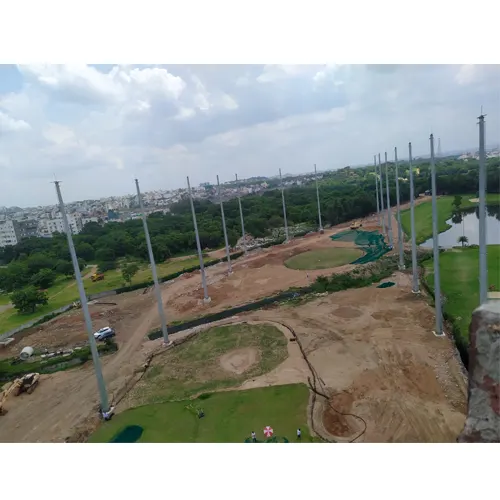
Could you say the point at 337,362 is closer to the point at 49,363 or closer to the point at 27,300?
the point at 49,363

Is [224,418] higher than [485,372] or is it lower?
lower

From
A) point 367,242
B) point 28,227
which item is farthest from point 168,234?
point 28,227

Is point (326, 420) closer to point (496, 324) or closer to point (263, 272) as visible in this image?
point (496, 324)

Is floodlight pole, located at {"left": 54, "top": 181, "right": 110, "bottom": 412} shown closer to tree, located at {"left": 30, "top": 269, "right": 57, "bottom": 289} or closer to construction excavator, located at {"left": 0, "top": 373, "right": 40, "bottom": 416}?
construction excavator, located at {"left": 0, "top": 373, "right": 40, "bottom": 416}

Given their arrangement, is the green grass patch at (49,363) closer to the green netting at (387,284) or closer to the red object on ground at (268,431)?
the red object on ground at (268,431)

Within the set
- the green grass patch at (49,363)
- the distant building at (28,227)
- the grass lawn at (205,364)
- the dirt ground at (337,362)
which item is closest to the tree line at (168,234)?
the dirt ground at (337,362)

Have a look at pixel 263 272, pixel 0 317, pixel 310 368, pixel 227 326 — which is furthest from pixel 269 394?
pixel 0 317
